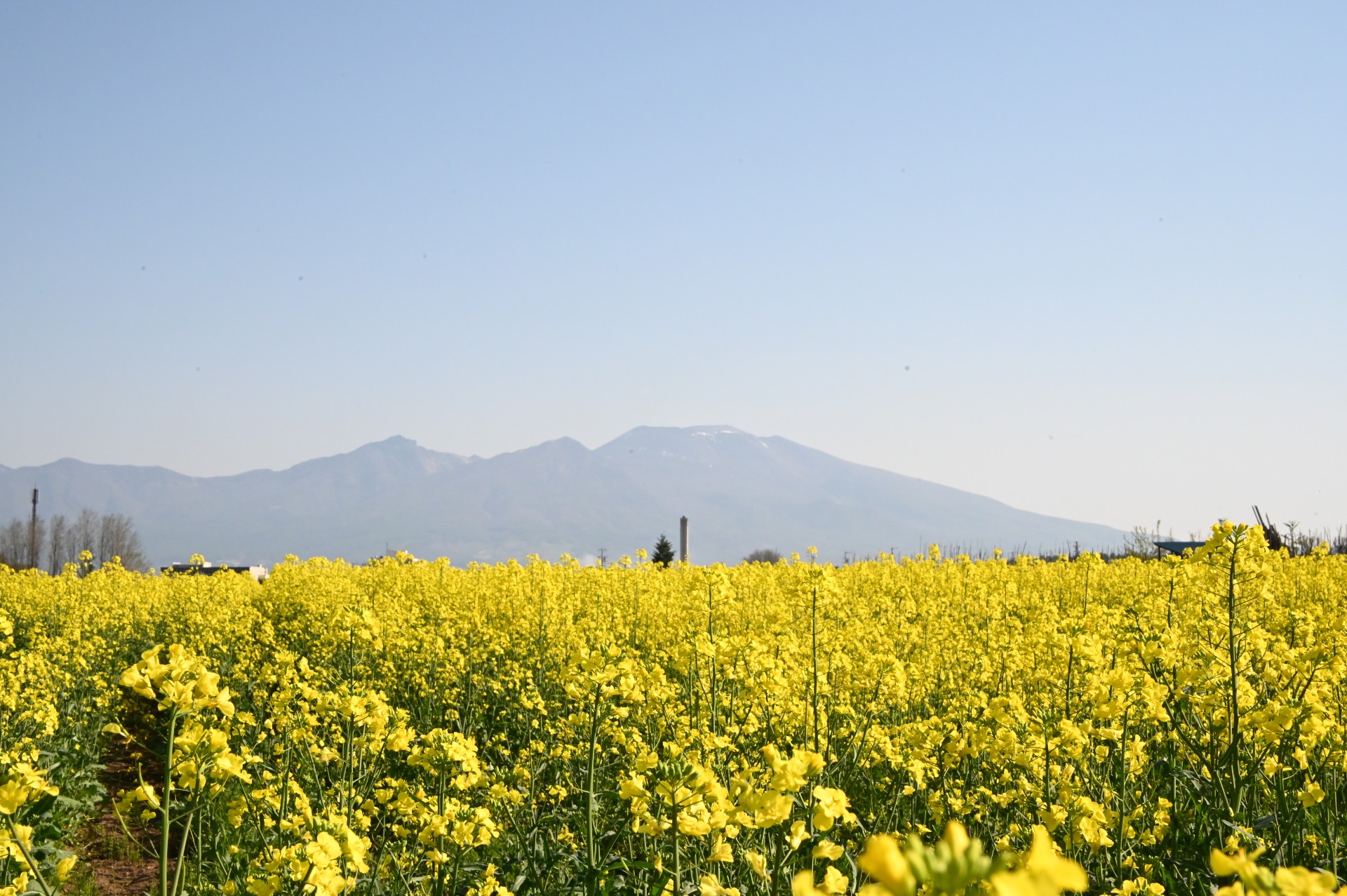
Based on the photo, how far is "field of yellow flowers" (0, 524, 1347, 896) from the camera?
2521 millimetres

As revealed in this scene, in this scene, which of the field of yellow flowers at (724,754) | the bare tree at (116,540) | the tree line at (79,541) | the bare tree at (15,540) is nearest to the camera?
the field of yellow flowers at (724,754)

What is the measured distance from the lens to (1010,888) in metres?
0.80

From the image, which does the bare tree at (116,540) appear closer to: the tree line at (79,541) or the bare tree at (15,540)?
the tree line at (79,541)

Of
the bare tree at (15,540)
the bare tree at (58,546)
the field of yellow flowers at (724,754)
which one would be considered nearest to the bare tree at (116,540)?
the bare tree at (58,546)

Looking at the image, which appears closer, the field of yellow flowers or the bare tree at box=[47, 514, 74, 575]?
the field of yellow flowers

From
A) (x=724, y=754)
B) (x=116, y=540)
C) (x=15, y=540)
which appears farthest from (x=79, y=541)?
(x=724, y=754)

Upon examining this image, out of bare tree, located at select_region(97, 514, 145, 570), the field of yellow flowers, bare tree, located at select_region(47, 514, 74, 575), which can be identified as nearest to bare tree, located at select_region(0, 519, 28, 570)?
bare tree, located at select_region(47, 514, 74, 575)

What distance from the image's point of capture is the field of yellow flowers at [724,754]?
2.52 meters

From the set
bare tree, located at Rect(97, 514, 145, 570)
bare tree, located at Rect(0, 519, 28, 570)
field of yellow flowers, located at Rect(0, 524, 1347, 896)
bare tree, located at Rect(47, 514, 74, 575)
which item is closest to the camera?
field of yellow flowers, located at Rect(0, 524, 1347, 896)

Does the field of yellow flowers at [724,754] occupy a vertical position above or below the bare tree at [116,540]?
above

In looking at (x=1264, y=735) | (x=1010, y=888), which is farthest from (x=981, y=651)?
(x=1010, y=888)

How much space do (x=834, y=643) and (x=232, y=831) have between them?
4.14 metres

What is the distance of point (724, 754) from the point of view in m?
4.55

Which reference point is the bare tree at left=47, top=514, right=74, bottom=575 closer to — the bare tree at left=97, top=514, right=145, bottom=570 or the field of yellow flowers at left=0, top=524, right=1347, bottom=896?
the bare tree at left=97, top=514, right=145, bottom=570
